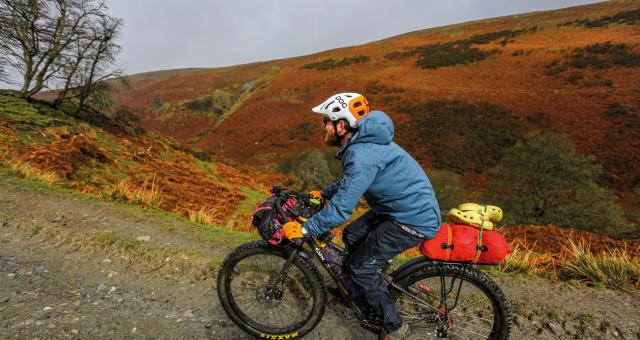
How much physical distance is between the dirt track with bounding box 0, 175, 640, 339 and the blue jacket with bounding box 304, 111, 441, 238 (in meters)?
1.44

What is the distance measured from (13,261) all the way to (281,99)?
132 feet

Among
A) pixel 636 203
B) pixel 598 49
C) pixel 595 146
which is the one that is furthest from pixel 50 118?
pixel 598 49

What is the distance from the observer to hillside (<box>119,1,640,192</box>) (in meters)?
26.8

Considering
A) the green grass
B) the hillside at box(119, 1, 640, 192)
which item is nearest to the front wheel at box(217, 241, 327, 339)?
the green grass

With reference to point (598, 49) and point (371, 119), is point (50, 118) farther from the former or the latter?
point (598, 49)

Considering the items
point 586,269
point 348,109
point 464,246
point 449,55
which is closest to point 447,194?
point 586,269

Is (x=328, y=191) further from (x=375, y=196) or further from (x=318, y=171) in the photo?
(x=318, y=171)

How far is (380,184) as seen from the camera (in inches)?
105

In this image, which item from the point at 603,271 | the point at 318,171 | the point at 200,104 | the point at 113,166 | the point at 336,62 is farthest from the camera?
the point at 200,104

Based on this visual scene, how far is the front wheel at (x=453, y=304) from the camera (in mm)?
2854

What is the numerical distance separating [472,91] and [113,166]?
34628 mm

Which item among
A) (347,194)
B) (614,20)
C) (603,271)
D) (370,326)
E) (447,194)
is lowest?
(447,194)

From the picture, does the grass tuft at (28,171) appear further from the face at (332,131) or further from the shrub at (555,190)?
the shrub at (555,190)

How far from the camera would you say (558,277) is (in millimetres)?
4539
